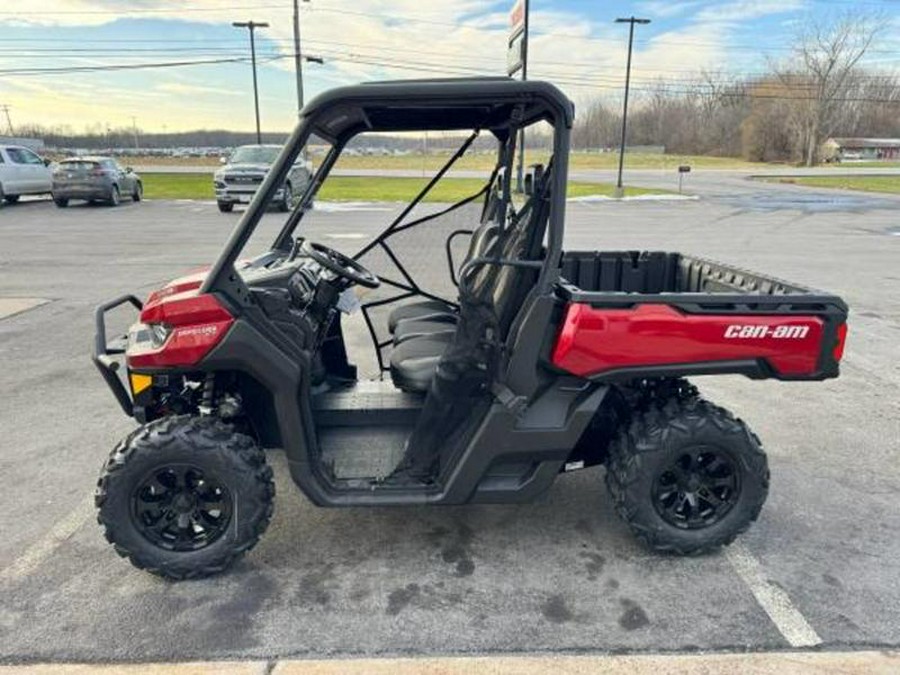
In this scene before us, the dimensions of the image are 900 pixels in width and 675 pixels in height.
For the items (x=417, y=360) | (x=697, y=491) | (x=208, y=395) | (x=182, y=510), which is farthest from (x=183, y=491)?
(x=697, y=491)

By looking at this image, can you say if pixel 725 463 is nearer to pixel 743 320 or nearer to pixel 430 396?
pixel 743 320

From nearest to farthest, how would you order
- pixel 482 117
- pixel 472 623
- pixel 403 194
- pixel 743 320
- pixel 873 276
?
pixel 472 623 < pixel 743 320 < pixel 482 117 < pixel 873 276 < pixel 403 194

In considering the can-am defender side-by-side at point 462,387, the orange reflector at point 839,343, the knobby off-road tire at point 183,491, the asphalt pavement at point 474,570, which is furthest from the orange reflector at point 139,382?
the orange reflector at point 839,343

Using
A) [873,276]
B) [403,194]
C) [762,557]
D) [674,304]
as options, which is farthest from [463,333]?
[403,194]

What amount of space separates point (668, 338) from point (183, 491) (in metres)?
2.06

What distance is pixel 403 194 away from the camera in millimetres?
21594

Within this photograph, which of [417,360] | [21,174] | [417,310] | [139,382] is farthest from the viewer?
[21,174]

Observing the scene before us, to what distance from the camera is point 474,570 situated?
2.75 meters

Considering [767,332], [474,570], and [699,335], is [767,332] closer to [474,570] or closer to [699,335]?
[699,335]

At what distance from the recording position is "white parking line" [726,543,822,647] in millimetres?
2352

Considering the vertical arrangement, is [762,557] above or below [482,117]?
below

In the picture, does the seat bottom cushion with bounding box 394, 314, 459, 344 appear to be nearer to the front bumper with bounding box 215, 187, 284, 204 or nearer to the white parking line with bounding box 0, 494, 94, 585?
the white parking line with bounding box 0, 494, 94, 585

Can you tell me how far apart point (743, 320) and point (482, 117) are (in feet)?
4.88

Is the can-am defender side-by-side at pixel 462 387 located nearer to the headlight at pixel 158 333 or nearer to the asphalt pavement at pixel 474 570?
the headlight at pixel 158 333
